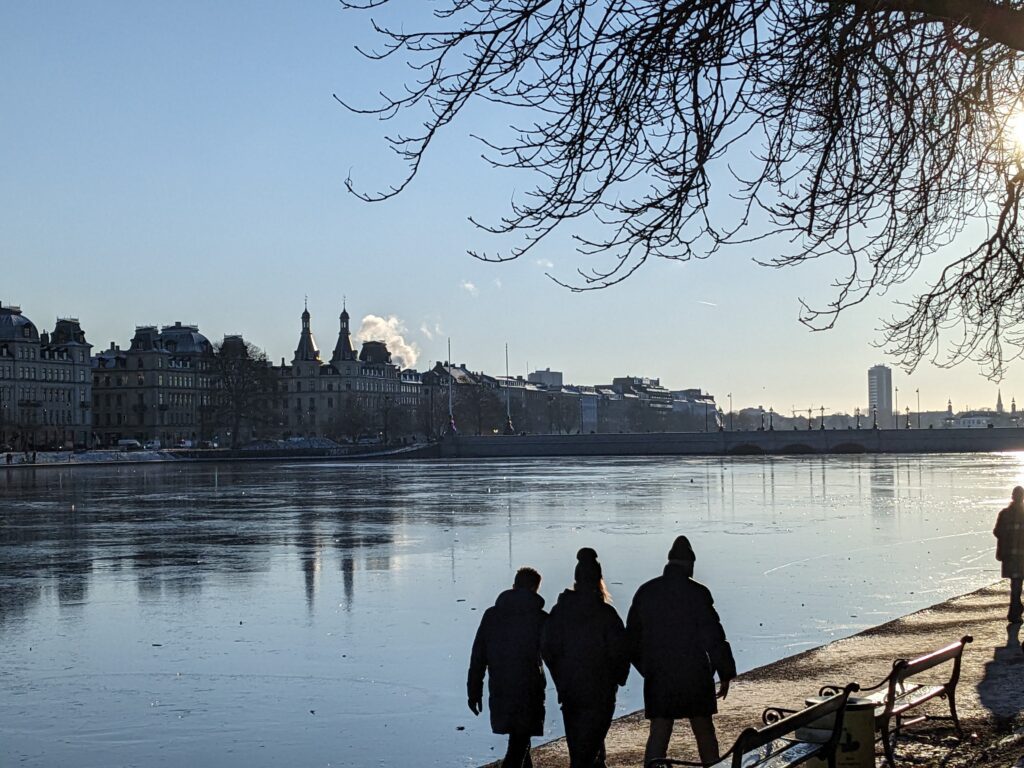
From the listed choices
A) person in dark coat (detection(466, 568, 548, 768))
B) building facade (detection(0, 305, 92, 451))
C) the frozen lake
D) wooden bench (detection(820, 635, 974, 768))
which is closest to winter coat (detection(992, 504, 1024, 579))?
the frozen lake

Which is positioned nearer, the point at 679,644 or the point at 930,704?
the point at 679,644

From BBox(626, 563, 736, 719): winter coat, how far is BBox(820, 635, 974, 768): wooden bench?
85 cm

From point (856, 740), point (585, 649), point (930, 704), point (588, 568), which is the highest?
point (588, 568)

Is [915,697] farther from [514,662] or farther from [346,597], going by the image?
[346,597]

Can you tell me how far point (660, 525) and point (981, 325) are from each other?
70.2ft

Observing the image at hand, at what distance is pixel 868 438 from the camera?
131 m

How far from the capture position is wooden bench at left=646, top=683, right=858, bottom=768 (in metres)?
7.73

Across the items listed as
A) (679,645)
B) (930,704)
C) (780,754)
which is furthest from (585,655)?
(930,704)

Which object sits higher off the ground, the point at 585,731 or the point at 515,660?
the point at 515,660

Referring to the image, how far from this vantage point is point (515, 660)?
906cm

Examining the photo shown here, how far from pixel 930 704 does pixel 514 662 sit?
500cm

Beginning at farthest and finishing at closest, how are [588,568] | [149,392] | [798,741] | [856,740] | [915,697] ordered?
[149,392], [915,697], [588,568], [856,740], [798,741]

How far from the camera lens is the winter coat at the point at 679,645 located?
358 inches

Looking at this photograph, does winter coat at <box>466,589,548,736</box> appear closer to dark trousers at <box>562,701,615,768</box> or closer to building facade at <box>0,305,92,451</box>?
dark trousers at <box>562,701,615,768</box>
